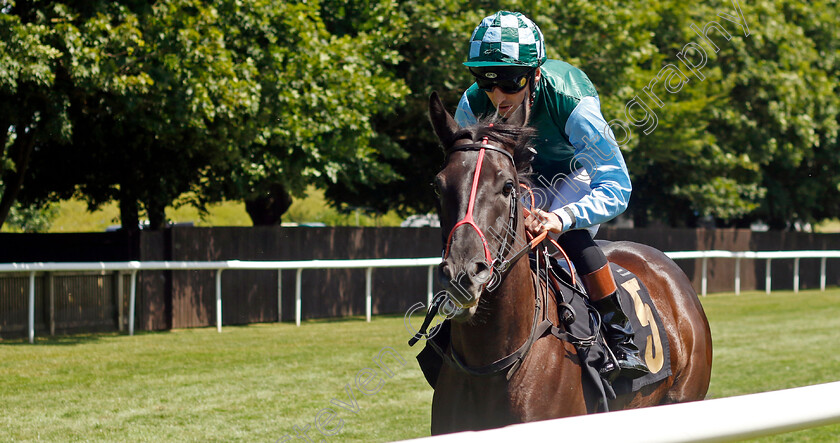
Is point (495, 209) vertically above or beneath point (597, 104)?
beneath

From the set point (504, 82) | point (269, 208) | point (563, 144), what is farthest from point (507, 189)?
point (269, 208)

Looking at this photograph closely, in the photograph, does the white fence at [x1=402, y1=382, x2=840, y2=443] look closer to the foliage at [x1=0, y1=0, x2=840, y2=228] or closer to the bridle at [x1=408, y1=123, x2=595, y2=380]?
the bridle at [x1=408, y1=123, x2=595, y2=380]

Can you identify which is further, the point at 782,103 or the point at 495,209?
the point at 782,103

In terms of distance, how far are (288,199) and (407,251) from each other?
2.99 metres

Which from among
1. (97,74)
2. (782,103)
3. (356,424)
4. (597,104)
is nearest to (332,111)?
(97,74)

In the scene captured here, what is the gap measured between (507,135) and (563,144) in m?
0.73

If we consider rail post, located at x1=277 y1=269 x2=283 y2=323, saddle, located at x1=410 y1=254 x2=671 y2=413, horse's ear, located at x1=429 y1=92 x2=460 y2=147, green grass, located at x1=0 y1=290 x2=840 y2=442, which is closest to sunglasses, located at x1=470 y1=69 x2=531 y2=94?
horse's ear, located at x1=429 y1=92 x2=460 y2=147

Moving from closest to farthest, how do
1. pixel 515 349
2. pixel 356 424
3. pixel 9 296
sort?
1. pixel 515 349
2. pixel 356 424
3. pixel 9 296

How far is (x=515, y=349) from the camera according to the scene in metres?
3.24

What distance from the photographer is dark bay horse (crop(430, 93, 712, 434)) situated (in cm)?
285

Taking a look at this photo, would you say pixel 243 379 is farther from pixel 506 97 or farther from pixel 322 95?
pixel 506 97

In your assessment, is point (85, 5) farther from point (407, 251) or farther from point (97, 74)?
point (407, 251)

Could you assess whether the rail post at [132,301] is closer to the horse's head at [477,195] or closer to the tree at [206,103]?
the tree at [206,103]

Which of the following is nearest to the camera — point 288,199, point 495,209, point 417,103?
point 495,209
